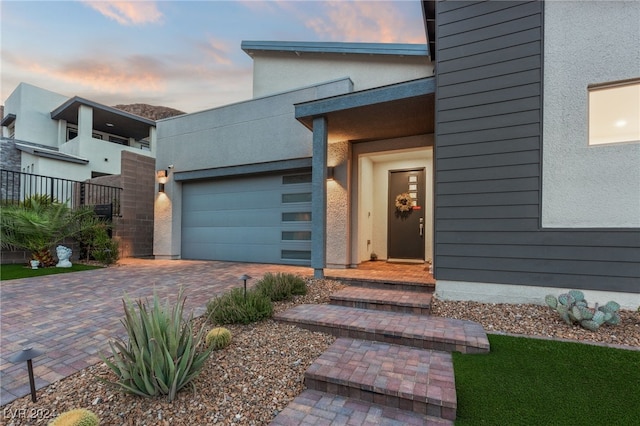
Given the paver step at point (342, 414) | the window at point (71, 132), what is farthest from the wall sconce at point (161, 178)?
the window at point (71, 132)

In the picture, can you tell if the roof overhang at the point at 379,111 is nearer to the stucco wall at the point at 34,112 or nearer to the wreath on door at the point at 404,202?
the wreath on door at the point at 404,202

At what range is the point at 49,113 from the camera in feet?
53.0

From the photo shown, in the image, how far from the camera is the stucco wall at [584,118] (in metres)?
3.46

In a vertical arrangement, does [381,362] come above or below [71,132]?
below

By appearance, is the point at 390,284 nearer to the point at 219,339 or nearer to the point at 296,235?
the point at 219,339

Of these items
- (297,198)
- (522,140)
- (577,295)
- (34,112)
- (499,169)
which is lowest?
(577,295)

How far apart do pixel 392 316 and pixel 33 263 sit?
8.54 metres

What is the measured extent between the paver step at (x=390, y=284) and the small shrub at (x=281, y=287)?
95 centimetres

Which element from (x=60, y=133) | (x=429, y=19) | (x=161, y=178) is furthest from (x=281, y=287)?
(x=60, y=133)

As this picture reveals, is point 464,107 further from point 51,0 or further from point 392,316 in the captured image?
point 51,0

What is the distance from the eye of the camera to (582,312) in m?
3.07

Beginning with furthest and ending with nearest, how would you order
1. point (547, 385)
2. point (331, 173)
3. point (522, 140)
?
point (331, 173)
point (522, 140)
point (547, 385)

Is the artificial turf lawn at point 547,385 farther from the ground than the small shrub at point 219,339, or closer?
closer

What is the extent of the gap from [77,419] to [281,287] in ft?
9.17
